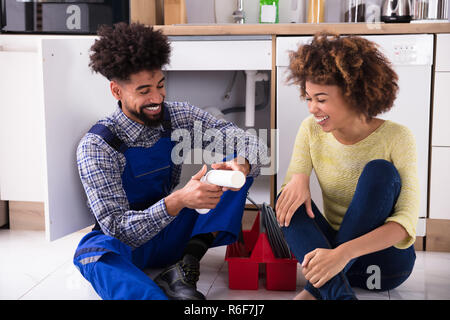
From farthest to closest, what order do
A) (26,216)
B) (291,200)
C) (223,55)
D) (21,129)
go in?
1. (26,216)
2. (21,129)
3. (223,55)
4. (291,200)

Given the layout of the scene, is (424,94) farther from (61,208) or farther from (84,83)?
(61,208)

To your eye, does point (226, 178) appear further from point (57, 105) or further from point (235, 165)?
point (57, 105)

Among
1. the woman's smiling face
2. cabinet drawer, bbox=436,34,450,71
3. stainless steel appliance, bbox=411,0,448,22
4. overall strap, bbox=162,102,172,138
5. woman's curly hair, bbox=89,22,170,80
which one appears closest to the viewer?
the woman's smiling face

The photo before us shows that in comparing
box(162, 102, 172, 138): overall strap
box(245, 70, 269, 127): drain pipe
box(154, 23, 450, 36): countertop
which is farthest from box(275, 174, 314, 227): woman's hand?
box(245, 70, 269, 127): drain pipe

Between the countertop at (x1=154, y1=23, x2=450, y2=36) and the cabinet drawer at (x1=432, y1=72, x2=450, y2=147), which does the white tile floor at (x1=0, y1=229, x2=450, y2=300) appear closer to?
the cabinet drawer at (x1=432, y1=72, x2=450, y2=147)

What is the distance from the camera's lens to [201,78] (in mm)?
2234

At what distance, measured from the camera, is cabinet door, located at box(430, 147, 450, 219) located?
167cm

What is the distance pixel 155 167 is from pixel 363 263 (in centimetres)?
61

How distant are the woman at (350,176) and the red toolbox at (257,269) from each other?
15 centimetres

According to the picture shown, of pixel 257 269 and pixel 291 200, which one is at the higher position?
pixel 291 200

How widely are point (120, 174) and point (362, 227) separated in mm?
629

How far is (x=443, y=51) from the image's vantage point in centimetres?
163

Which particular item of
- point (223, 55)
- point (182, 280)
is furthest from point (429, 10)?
point (182, 280)
